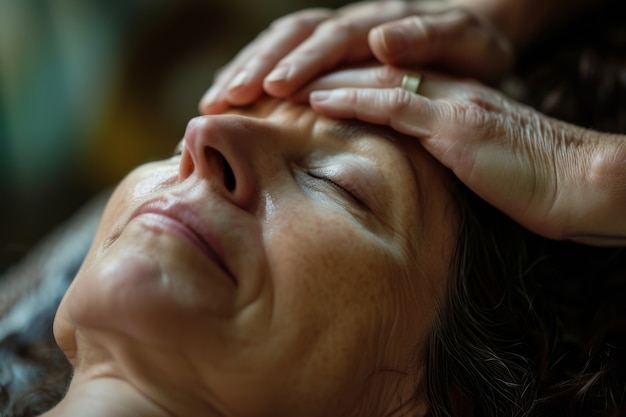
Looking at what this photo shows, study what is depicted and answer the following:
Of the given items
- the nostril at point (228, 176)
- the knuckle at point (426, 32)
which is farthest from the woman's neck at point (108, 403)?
the knuckle at point (426, 32)

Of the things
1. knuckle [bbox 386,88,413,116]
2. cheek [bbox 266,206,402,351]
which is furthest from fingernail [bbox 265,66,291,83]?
cheek [bbox 266,206,402,351]

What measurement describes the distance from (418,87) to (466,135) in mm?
185

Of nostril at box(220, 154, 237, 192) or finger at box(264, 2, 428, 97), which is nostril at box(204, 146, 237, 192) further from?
finger at box(264, 2, 428, 97)

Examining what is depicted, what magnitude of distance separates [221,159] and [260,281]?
0.68 ft

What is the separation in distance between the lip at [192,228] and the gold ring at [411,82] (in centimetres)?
53

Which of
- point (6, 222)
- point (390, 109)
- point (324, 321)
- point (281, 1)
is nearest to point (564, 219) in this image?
point (390, 109)

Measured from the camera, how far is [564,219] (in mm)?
1119

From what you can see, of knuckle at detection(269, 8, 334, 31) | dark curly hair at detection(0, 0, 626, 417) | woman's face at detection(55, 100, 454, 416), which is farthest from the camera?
knuckle at detection(269, 8, 334, 31)

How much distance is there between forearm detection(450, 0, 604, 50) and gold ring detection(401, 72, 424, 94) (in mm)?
539

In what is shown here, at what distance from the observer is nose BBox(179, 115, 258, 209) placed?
0.95 meters

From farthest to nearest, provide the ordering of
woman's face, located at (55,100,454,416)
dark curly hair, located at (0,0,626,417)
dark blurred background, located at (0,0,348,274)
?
dark blurred background, located at (0,0,348,274)
dark curly hair, located at (0,0,626,417)
woman's face, located at (55,100,454,416)

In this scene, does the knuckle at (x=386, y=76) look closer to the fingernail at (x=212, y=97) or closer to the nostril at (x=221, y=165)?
the fingernail at (x=212, y=97)

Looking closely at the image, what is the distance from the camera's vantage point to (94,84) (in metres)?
2.75

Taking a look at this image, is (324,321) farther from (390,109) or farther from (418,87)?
(418,87)
